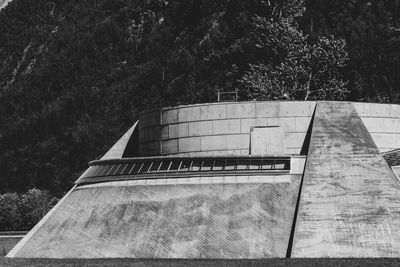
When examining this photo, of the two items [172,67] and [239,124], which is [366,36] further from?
[239,124]

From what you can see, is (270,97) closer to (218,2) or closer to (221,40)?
(221,40)

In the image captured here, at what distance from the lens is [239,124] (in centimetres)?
5250

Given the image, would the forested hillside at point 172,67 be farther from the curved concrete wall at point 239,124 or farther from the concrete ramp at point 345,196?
the concrete ramp at point 345,196

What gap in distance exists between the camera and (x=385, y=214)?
42.3 metres

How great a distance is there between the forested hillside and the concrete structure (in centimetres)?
3870

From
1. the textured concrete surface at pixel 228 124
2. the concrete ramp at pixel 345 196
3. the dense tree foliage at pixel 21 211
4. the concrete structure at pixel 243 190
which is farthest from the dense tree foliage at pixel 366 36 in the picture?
the concrete ramp at pixel 345 196

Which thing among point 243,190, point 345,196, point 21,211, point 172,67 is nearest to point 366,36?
point 172,67

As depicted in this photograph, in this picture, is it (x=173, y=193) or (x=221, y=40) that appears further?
(x=221, y=40)

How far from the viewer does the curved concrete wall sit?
52156mm

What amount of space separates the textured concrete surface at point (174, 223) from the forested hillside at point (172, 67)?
44145 mm

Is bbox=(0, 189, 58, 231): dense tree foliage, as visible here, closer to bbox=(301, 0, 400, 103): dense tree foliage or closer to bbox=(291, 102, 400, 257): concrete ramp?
bbox=(301, 0, 400, 103): dense tree foliage

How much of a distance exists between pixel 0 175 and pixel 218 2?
1987 inches

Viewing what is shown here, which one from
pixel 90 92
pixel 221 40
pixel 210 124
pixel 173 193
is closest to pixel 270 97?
pixel 210 124

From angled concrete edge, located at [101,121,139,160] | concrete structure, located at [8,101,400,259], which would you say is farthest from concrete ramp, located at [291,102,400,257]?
angled concrete edge, located at [101,121,139,160]
